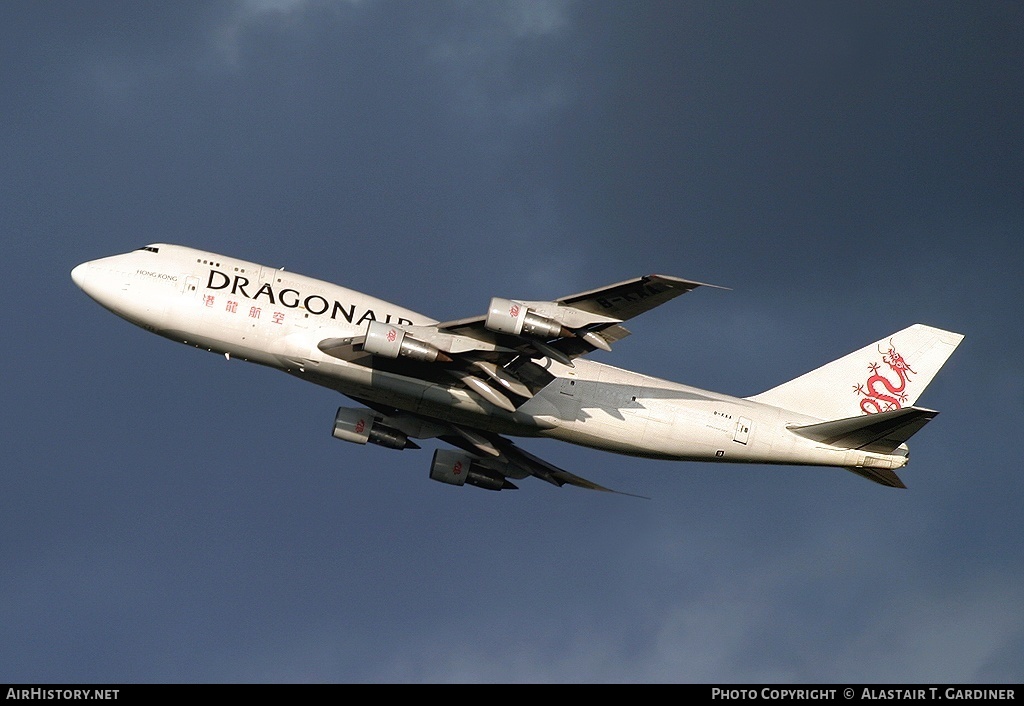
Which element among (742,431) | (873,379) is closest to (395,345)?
(742,431)

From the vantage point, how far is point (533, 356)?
2012 inches

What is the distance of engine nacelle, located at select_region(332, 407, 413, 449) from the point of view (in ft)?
189

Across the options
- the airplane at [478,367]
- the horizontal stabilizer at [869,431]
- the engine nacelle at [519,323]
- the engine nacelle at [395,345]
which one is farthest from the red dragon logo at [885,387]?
the engine nacelle at [395,345]

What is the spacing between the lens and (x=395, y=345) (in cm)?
5059

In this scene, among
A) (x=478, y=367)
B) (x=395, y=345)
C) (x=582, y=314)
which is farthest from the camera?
(x=478, y=367)

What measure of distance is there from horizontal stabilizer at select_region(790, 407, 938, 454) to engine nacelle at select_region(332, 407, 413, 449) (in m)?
18.7

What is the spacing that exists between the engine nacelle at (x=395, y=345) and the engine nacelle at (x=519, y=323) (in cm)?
350

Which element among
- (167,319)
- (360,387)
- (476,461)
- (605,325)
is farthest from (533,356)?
(167,319)

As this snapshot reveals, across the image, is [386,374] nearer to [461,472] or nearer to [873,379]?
[461,472]

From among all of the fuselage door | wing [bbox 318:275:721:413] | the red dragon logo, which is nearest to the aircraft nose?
wing [bbox 318:275:721:413]

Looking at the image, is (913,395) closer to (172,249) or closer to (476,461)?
(476,461)

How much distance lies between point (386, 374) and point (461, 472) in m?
10.7

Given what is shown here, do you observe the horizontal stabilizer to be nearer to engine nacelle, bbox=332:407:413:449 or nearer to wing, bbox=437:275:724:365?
wing, bbox=437:275:724:365

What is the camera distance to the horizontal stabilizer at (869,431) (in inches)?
2104
